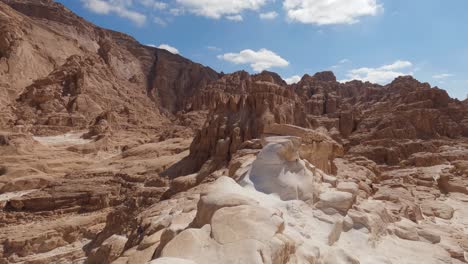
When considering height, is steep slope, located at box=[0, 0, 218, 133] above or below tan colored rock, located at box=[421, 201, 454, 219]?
above

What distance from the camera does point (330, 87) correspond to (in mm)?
77188

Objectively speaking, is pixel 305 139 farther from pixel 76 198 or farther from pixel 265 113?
pixel 76 198

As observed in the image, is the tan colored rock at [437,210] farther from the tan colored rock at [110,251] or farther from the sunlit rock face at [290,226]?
the tan colored rock at [110,251]

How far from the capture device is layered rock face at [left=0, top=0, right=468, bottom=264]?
564 centimetres

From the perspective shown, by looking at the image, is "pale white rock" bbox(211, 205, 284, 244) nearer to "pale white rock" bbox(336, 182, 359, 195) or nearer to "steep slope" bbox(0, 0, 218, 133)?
"pale white rock" bbox(336, 182, 359, 195)

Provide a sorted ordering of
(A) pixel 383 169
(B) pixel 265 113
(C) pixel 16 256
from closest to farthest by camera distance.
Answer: (C) pixel 16 256
(B) pixel 265 113
(A) pixel 383 169

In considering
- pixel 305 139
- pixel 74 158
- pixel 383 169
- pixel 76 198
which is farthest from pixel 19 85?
pixel 305 139

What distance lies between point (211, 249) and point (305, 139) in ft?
21.9

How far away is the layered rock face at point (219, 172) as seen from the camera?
5.64m

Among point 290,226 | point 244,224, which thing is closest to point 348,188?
point 290,226

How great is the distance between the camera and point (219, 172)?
14.2 meters

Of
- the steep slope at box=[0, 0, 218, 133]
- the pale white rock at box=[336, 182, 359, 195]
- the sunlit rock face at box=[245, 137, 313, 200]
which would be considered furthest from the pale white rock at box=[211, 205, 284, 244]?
the steep slope at box=[0, 0, 218, 133]

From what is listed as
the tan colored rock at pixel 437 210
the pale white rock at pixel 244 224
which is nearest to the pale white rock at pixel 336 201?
the pale white rock at pixel 244 224

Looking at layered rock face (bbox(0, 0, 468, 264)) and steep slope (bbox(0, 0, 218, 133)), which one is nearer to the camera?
layered rock face (bbox(0, 0, 468, 264))
